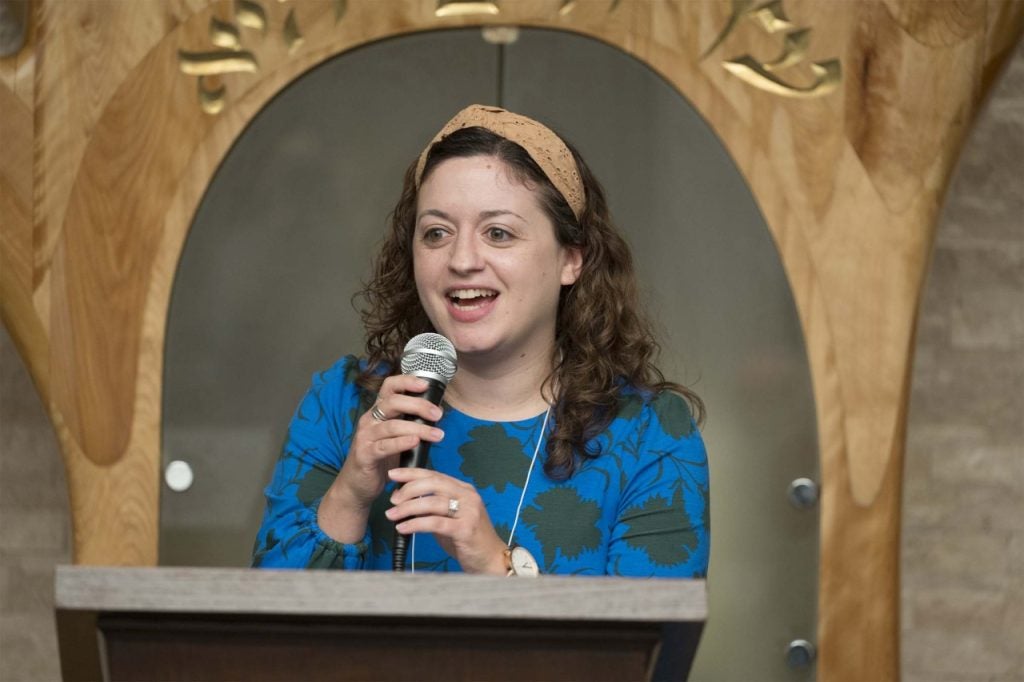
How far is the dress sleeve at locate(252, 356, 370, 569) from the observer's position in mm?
1891

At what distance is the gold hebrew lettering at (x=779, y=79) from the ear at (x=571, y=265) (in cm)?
66

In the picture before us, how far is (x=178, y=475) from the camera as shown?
8.75ft

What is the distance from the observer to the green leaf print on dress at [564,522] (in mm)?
1998

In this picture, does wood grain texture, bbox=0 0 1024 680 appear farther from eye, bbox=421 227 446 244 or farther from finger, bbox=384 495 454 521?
finger, bbox=384 495 454 521

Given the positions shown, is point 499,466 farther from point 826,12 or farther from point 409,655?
point 826,12

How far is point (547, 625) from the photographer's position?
4.18 feet

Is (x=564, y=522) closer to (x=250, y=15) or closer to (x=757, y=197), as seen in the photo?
(x=757, y=197)

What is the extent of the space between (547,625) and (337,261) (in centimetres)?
159

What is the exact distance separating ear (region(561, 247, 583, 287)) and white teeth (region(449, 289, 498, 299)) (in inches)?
7.9

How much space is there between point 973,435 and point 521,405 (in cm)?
150

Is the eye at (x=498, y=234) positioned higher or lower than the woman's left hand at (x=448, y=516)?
higher

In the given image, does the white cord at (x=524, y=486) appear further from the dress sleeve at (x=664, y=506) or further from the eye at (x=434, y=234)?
the eye at (x=434, y=234)

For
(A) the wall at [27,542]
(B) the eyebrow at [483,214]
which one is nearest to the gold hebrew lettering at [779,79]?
(B) the eyebrow at [483,214]

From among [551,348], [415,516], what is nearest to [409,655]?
[415,516]
